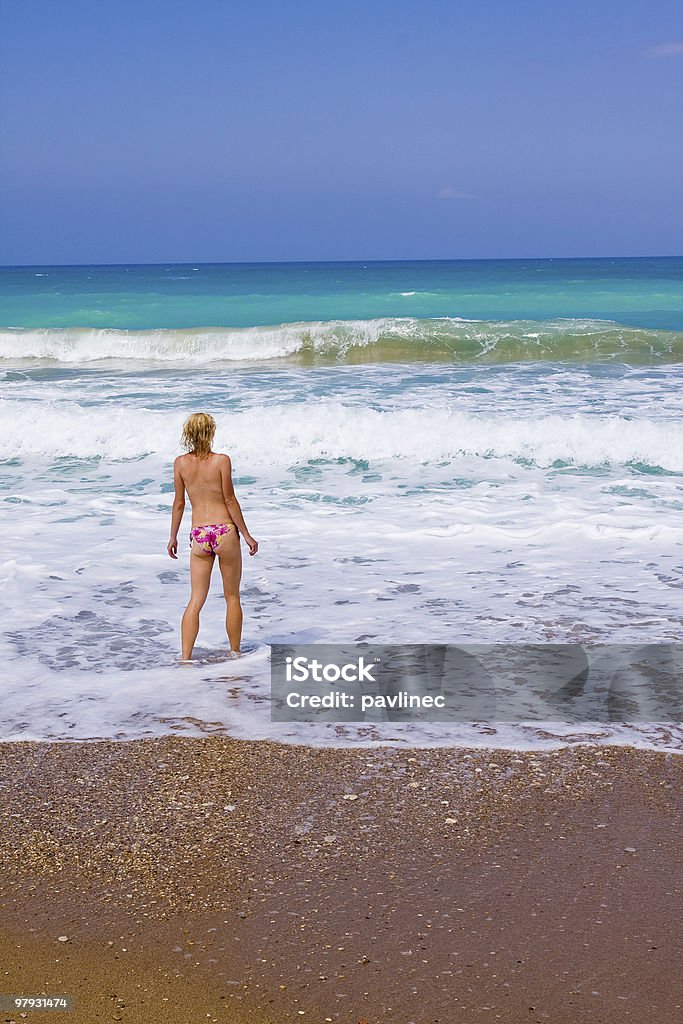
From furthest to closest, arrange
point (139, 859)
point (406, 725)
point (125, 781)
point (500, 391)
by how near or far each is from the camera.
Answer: point (500, 391) → point (406, 725) → point (125, 781) → point (139, 859)

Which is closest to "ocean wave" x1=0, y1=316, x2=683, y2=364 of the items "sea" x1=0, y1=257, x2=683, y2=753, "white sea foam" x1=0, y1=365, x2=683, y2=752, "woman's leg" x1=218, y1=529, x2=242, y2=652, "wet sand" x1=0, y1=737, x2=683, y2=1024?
"sea" x1=0, y1=257, x2=683, y2=753

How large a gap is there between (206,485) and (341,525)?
3326 millimetres

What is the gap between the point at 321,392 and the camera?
1622 cm

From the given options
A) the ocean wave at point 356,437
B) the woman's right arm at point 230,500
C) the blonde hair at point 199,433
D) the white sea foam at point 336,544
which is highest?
the blonde hair at point 199,433

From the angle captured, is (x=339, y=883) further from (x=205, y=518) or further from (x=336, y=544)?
(x=336, y=544)

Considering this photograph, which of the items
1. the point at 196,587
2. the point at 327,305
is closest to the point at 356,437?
the point at 196,587

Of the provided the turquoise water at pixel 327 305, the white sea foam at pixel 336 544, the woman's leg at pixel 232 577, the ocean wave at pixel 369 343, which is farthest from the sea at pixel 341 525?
the turquoise water at pixel 327 305

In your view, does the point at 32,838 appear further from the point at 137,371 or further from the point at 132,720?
the point at 137,371

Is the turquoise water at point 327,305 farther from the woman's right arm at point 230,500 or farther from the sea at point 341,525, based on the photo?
the woman's right arm at point 230,500

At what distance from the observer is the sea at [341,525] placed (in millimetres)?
5051

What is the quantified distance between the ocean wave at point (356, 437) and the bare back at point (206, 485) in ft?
19.5

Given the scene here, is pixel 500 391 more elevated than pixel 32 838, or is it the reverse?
pixel 500 391

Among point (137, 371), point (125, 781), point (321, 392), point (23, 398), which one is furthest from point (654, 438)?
point (137, 371)

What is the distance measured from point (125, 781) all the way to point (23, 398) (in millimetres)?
13372
